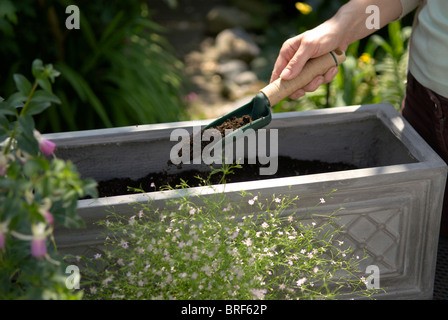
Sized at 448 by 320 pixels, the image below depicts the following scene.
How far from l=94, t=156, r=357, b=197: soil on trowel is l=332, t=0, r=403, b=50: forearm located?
1.20 feet

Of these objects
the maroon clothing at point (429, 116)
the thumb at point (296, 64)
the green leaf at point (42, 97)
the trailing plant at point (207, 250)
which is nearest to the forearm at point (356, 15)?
the thumb at point (296, 64)

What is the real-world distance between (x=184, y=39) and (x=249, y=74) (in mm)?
1012

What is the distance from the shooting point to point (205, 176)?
148cm

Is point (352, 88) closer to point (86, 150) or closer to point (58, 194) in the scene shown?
point (86, 150)

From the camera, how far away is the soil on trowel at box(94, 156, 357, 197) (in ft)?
4.74

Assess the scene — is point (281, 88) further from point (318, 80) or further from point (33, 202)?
point (33, 202)

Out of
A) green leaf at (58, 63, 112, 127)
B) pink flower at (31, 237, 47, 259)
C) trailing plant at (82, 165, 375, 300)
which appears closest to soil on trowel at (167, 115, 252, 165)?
trailing plant at (82, 165, 375, 300)

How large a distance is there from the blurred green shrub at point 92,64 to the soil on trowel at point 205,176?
1246 mm

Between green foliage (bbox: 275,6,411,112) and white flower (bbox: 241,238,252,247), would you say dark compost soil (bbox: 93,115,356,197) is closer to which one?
white flower (bbox: 241,238,252,247)

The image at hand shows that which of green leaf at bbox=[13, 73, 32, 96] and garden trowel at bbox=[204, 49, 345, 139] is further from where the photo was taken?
garden trowel at bbox=[204, 49, 345, 139]

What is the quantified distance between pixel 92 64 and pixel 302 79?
1693mm
